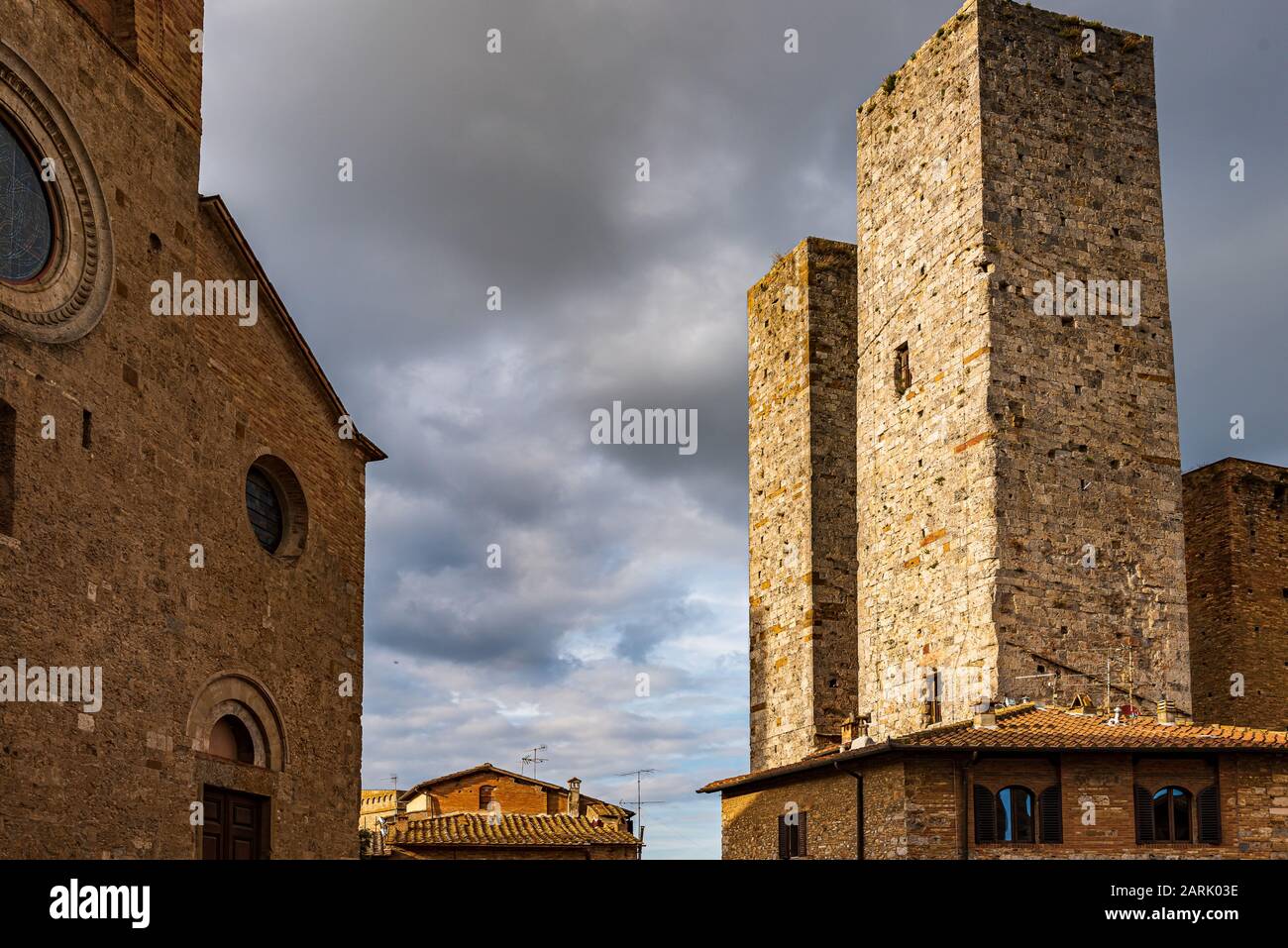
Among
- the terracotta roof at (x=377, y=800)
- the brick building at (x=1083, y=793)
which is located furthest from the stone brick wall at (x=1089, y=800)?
the terracotta roof at (x=377, y=800)

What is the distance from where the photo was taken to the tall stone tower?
19.1m

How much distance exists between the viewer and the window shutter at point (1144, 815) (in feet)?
56.3

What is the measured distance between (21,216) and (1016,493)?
12706 millimetres

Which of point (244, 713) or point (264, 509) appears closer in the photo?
point (244, 713)

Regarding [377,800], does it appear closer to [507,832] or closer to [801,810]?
[507,832]

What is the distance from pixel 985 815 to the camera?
56.7 ft

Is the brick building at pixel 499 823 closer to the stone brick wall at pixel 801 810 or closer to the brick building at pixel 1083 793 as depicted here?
the stone brick wall at pixel 801 810

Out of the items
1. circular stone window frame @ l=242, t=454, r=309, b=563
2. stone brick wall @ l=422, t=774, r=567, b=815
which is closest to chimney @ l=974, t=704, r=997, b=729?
circular stone window frame @ l=242, t=454, r=309, b=563

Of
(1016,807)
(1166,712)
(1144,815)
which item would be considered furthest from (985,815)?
(1166,712)

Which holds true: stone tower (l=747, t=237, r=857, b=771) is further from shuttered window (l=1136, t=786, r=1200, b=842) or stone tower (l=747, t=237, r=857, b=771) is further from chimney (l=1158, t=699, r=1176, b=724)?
shuttered window (l=1136, t=786, r=1200, b=842)

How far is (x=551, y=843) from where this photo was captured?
29.5 m

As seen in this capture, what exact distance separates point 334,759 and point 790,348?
12705 millimetres

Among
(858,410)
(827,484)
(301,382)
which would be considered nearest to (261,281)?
(301,382)

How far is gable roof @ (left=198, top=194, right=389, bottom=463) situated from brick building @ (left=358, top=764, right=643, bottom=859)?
32.7 ft
